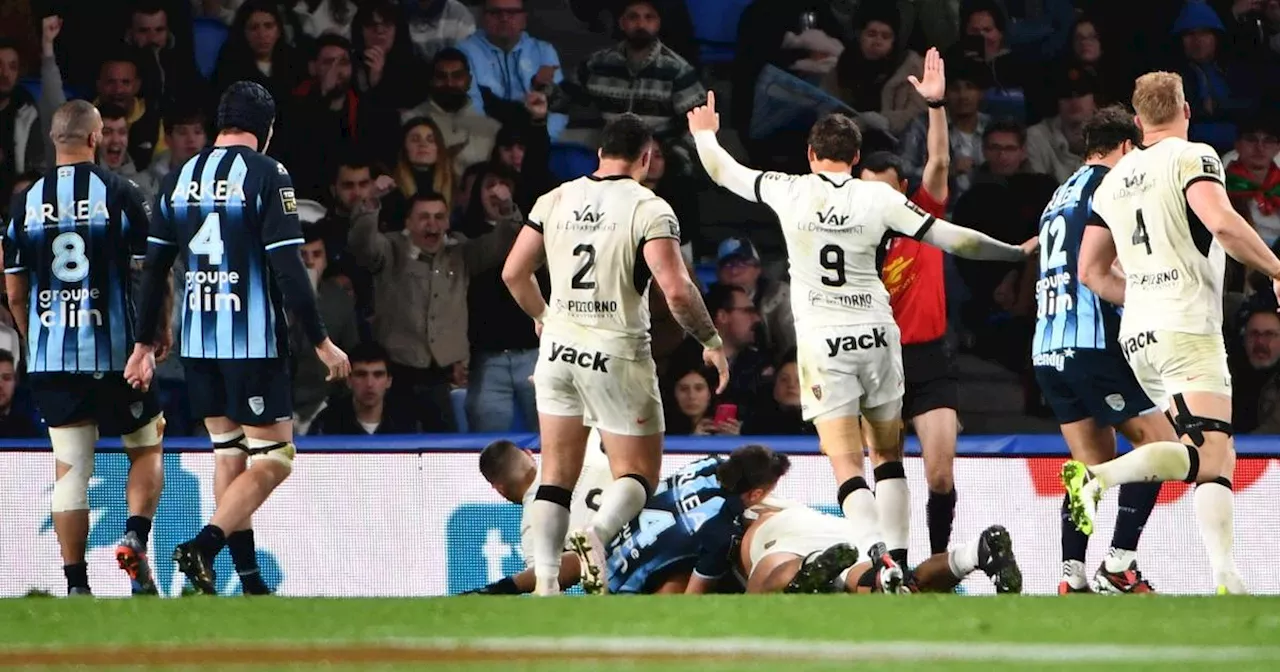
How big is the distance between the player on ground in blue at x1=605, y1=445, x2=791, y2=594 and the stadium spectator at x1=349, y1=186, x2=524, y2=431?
296 centimetres

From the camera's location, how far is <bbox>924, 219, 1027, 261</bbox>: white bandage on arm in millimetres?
8352

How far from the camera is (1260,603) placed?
7.29 m

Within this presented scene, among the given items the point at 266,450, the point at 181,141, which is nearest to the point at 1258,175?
the point at 181,141

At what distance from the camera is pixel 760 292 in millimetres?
12750

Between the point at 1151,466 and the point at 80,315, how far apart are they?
183 inches

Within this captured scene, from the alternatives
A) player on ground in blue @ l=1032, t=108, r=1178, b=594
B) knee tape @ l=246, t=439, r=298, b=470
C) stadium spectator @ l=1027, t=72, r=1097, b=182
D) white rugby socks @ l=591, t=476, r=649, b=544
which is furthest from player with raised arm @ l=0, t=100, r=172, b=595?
stadium spectator @ l=1027, t=72, r=1097, b=182

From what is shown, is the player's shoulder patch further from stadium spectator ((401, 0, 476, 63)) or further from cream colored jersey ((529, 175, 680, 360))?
stadium spectator ((401, 0, 476, 63))

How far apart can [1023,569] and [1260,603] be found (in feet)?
10.6

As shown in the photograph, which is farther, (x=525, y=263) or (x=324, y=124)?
(x=324, y=124)

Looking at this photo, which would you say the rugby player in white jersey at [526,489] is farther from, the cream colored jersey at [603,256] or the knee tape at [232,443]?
the knee tape at [232,443]

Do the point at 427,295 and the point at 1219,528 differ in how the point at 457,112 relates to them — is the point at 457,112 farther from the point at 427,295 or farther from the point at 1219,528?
the point at 1219,528

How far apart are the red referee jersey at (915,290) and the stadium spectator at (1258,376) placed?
297 cm

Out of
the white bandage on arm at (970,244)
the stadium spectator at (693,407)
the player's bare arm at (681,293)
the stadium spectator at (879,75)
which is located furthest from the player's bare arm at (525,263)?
the stadium spectator at (879,75)

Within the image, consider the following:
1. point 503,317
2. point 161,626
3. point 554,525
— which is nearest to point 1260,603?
point 554,525
